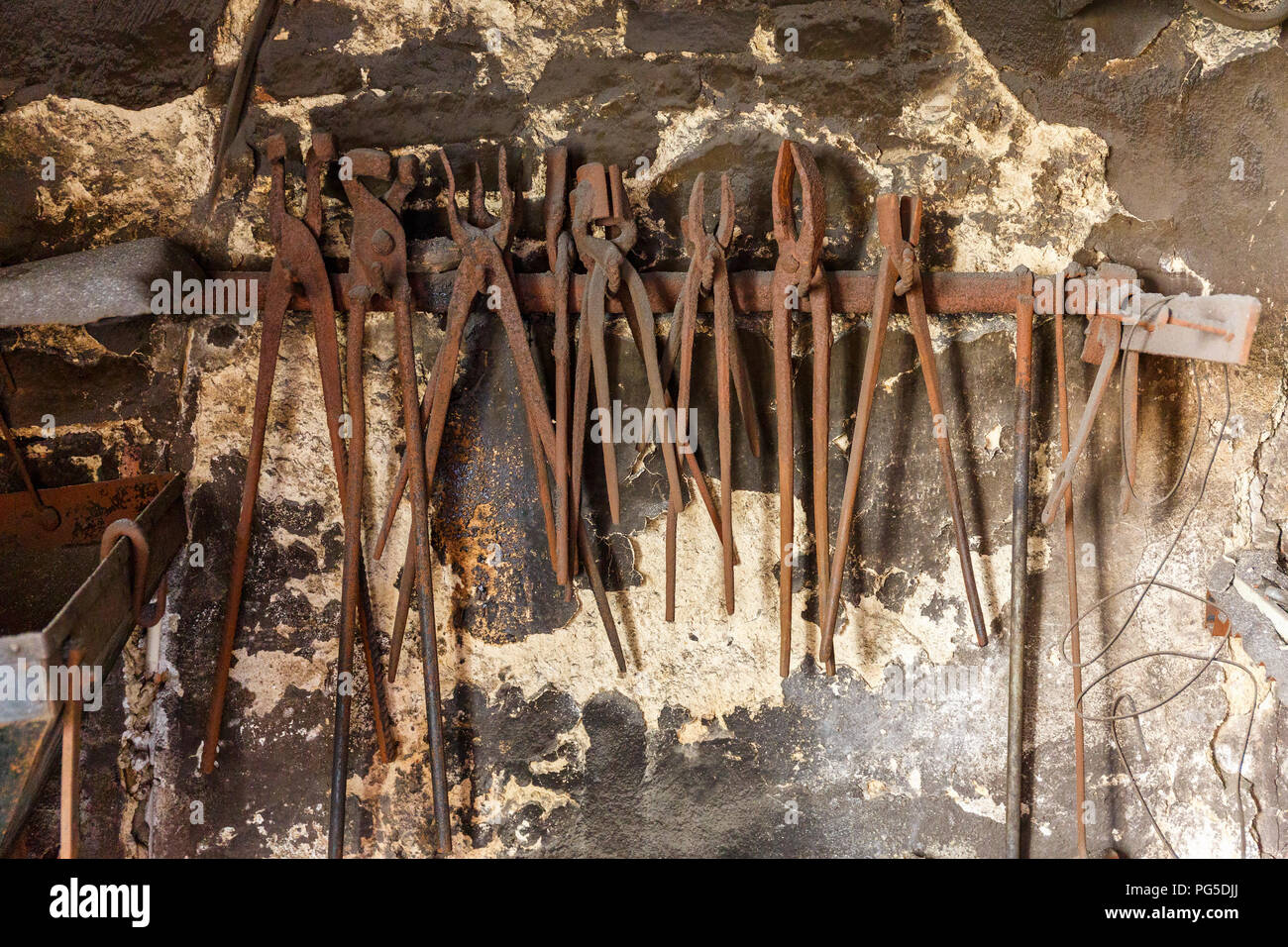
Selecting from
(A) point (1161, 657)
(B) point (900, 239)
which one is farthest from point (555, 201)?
(A) point (1161, 657)

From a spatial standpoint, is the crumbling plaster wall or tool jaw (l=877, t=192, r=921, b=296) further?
the crumbling plaster wall

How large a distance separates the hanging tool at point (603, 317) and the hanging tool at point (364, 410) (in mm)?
308

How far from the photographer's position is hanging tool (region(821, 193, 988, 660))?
5.04 feet

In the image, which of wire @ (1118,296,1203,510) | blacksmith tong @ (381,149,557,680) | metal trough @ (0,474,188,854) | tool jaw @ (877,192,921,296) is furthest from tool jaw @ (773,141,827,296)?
metal trough @ (0,474,188,854)

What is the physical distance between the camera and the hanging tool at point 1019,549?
1604 millimetres

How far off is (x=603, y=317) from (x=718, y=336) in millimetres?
226

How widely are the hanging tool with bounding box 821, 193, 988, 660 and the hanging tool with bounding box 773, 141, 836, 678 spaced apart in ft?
0.16

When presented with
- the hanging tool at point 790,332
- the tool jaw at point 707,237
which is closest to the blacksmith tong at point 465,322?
the tool jaw at point 707,237

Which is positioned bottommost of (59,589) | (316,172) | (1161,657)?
(1161,657)

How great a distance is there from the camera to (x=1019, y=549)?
164 centimetres

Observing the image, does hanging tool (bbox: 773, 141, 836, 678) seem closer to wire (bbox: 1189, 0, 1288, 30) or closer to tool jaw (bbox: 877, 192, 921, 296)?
tool jaw (bbox: 877, 192, 921, 296)

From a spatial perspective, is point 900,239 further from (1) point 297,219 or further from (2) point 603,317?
(1) point 297,219

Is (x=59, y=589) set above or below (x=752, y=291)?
below
